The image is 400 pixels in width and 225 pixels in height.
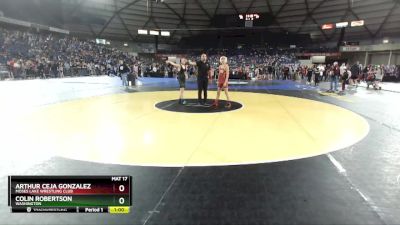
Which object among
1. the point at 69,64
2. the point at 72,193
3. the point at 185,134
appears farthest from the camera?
the point at 69,64

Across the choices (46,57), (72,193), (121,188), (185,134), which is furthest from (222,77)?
(46,57)

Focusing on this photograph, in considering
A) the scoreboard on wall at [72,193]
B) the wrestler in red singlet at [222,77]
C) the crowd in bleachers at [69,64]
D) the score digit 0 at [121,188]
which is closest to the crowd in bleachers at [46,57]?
the crowd in bleachers at [69,64]

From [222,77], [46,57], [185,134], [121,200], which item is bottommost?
[185,134]

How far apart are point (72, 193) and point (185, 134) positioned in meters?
3.38

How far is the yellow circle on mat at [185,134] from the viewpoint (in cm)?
444

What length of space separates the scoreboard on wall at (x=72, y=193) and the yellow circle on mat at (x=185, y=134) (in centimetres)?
158

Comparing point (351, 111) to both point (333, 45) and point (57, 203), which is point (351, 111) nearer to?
point (57, 203)

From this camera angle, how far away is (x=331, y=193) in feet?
10.4

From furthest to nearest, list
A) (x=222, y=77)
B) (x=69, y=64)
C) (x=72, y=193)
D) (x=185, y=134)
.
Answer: (x=69, y=64) < (x=222, y=77) < (x=185, y=134) < (x=72, y=193)

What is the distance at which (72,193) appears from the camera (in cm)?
243

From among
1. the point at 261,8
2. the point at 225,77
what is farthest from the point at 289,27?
the point at 225,77
